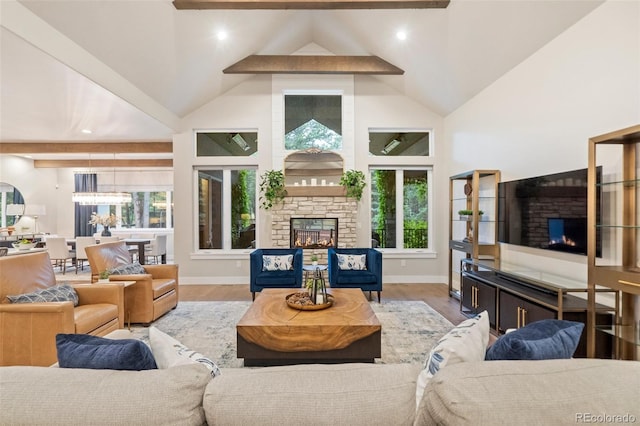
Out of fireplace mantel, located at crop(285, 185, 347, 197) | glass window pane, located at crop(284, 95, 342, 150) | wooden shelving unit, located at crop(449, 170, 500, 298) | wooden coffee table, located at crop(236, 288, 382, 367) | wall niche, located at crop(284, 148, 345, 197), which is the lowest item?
wooden coffee table, located at crop(236, 288, 382, 367)

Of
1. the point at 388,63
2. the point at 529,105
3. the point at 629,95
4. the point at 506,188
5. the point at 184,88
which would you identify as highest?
the point at 388,63

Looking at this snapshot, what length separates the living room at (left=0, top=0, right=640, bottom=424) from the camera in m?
2.77

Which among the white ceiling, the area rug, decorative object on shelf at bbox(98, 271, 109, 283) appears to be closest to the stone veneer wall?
the area rug

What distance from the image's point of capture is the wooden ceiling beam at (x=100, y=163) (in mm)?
8453

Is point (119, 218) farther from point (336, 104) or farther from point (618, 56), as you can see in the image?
point (618, 56)

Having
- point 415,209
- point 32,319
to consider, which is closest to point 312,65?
point 415,209

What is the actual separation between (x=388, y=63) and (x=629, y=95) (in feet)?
11.9

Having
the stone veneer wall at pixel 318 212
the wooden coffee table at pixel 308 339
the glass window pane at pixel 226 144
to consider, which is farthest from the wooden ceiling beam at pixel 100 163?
the wooden coffee table at pixel 308 339

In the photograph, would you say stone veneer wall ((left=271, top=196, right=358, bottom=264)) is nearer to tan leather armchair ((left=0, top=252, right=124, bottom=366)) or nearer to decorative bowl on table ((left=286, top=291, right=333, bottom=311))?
decorative bowl on table ((left=286, top=291, right=333, bottom=311))

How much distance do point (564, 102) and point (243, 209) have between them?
204 inches

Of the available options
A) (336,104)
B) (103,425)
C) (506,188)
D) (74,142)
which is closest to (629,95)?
(506,188)

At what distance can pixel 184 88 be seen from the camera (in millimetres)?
5043

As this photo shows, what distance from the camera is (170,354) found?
1.19m

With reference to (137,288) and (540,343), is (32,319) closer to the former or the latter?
(137,288)
